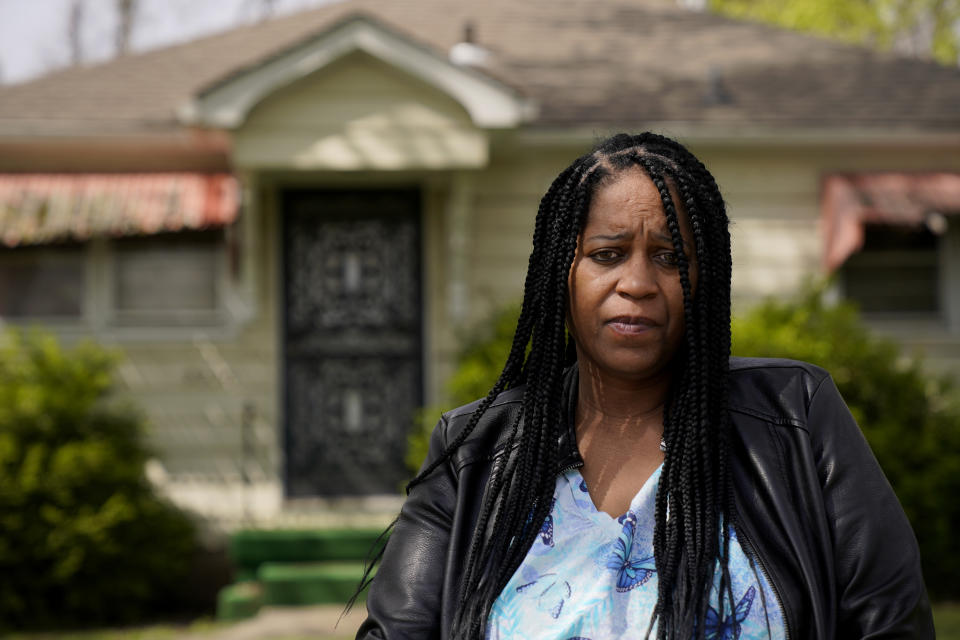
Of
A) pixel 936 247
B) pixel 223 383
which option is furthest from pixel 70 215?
pixel 936 247

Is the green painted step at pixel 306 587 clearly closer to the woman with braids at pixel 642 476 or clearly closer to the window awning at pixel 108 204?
the window awning at pixel 108 204

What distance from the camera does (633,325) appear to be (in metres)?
1.86

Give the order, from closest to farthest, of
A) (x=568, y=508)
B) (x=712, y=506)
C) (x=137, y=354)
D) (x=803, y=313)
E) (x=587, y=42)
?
(x=712, y=506) → (x=568, y=508) → (x=803, y=313) → (x=137, y=354) → (x=587, y=42)

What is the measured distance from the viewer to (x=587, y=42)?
34.3 ft

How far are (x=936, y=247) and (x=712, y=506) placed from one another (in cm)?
795

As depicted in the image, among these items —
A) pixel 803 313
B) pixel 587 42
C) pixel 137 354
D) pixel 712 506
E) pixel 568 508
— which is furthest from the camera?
pixel 587 42

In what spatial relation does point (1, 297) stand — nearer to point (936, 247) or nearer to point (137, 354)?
point (137, 354)

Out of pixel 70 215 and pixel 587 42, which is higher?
pixel 587 42

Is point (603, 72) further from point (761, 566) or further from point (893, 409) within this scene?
point (761, 566)

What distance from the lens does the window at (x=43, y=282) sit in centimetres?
859

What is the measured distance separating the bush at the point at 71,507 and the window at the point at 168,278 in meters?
0.75

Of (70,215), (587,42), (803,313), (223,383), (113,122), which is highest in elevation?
(587,42)

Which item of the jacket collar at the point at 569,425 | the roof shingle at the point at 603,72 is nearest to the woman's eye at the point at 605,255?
the jacket collar at the point at 569,425

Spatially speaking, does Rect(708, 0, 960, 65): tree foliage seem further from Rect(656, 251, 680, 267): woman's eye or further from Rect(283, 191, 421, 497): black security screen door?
Rect(656, 251, 680, 267): woman's eye
